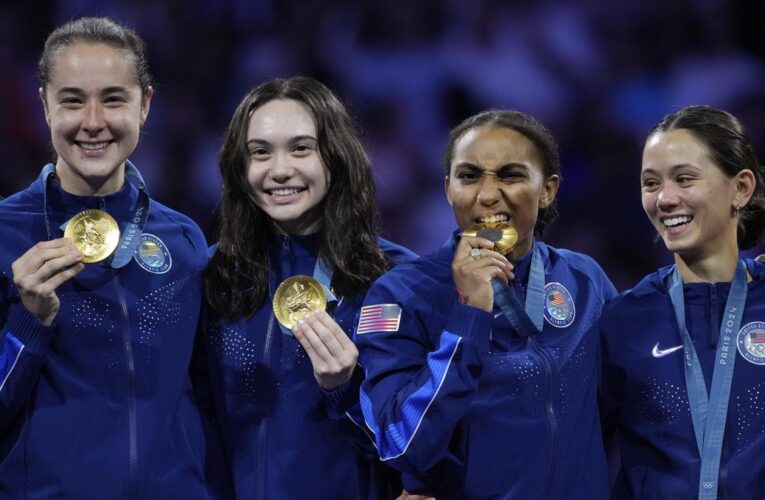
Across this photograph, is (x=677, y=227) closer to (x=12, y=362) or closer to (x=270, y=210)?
(x=270, y=210)

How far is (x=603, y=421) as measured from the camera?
371cm

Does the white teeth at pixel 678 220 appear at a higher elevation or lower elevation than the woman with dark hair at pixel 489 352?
higher

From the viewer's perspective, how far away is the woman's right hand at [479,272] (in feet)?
10.7

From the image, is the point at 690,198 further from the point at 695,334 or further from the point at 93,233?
the point at 93,233

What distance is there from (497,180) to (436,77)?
3461mm

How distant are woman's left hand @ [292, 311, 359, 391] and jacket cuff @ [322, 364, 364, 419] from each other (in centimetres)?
12

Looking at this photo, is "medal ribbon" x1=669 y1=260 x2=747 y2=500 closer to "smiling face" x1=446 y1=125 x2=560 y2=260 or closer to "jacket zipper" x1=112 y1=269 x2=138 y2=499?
"smiling face" x1=446 y1=125 x2=560 y2=260

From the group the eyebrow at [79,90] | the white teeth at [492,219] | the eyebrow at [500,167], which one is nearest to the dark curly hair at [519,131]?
the eyebrow at [500,167]

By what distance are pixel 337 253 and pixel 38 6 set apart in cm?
382

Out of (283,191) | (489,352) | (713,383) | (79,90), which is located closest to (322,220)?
(283,191)

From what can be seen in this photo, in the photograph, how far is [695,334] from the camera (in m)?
3.53

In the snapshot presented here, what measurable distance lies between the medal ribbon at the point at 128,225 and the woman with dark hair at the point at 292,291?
1.00 feet

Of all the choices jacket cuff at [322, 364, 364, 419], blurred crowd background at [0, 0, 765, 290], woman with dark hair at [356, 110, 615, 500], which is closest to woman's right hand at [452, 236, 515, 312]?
woman with dark hair at [356, 110, 615, 500]

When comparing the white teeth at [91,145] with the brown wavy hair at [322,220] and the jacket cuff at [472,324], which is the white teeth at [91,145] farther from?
the jacket cuff at [472,324]
